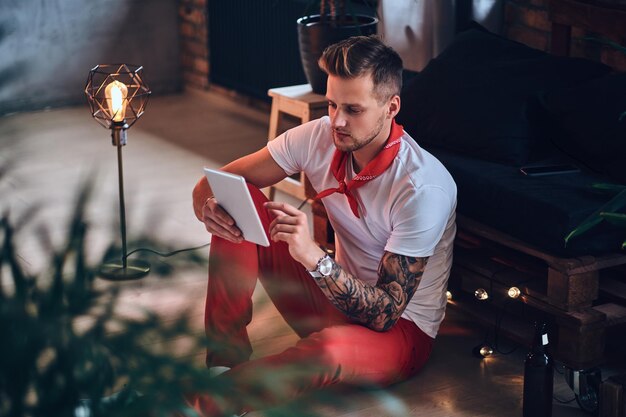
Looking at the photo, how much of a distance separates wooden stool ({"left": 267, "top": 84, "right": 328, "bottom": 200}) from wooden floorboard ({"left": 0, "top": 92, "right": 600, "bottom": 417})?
12.7 inches

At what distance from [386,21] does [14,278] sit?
376cm

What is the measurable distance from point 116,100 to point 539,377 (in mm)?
1700

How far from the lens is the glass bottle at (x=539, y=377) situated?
8.01ft

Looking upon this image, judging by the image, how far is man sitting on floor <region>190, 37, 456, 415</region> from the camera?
244 centimetres

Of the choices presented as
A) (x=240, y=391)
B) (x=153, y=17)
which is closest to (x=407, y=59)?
(x=153, y=17)

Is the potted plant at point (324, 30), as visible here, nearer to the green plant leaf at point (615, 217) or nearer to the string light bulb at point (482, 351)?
the string light bulb at point (482, 351)

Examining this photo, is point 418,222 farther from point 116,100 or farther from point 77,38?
point 77,38

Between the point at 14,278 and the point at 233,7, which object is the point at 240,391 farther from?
the point at 233,7

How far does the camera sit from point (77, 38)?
20.3 ft

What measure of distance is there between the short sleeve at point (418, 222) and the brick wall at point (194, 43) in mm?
4023

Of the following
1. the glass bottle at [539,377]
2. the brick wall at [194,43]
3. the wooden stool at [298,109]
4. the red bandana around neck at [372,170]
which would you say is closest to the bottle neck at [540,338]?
the glass bottle at [539,377]

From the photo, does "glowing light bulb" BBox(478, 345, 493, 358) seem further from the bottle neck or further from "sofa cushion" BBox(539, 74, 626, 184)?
"sofa cushion" BBox(539, 74, 626, 184)

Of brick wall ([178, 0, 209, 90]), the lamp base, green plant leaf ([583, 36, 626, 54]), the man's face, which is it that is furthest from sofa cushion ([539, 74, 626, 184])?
brick wall ([178, 0, 209, 90])

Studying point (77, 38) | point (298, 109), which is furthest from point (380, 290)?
point (77, 38)
